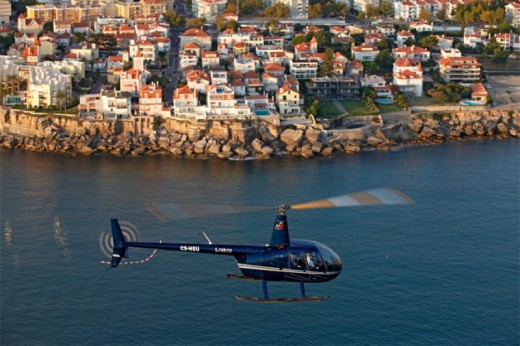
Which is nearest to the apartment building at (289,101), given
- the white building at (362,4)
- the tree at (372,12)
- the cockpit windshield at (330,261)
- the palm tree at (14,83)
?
the palm tree at (14,83)

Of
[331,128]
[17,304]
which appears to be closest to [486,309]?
[17,304]

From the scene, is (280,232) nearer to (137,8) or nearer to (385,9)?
(137,8)

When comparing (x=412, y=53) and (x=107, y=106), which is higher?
(x=412, y=53)

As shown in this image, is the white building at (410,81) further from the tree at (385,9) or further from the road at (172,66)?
the tree at (385,9)

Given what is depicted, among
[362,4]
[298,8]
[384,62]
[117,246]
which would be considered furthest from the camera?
[362,4]

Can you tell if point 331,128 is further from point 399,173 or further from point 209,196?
point 209,196

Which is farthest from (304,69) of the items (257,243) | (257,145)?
(257,243)

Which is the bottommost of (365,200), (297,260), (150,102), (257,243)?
(257,243)
